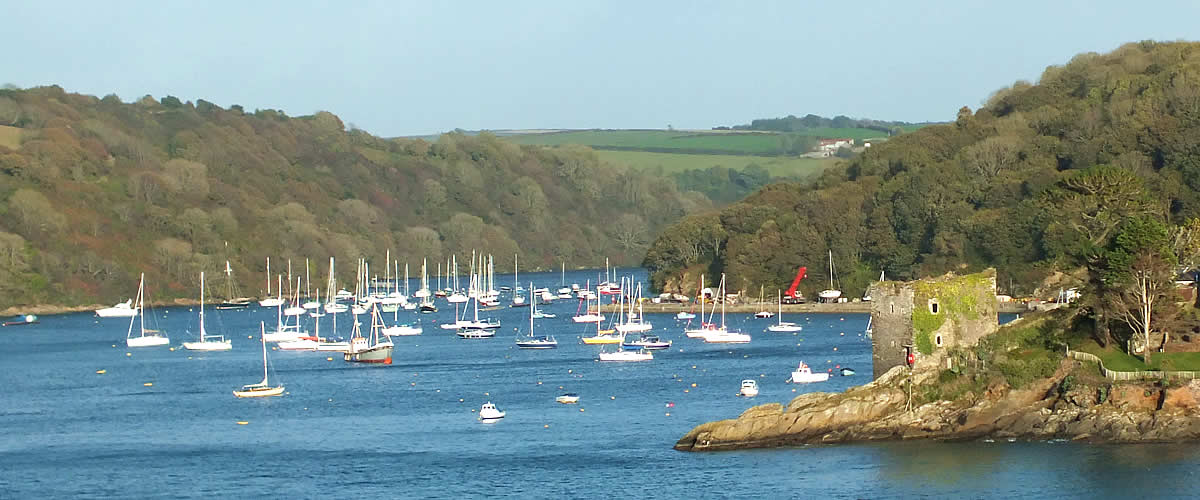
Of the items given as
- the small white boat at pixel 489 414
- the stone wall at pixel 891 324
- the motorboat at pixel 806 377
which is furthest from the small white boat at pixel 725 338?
the stone wall at pixel 891 324

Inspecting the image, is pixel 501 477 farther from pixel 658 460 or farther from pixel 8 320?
pixel 8 320

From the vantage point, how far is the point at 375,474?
180 ft

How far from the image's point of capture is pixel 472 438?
61.2 m

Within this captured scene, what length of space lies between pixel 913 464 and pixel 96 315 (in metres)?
107

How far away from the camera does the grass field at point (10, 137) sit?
178062 millimetres

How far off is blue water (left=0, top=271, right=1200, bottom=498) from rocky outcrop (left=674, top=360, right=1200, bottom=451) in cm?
82

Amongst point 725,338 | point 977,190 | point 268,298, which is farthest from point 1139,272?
point 268,298

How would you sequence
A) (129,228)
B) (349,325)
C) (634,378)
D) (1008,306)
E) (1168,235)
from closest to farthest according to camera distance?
(1168,235) → (634,378) → (1008,306) → (349,325) → (129,228)

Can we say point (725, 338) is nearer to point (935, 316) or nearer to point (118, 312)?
point (935, 316)

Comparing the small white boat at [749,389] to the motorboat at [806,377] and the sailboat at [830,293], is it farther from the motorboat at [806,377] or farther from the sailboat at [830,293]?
the sailboat at [830,293]

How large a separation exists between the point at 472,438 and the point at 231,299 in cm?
10279

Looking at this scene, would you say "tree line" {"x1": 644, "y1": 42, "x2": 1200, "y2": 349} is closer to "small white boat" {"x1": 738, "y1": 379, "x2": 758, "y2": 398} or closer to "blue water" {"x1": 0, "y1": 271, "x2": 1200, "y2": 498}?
"blue water" {"x1": 0, "y1": 271, "x2": 1200, "y2": 498}

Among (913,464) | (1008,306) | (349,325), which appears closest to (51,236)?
(349,325)

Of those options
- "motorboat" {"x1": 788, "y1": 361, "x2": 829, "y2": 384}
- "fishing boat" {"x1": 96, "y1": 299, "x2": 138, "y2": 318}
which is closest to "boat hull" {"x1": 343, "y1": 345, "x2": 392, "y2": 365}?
"motorboat" {"x1": 788, "y1": 361, "x2": 829, "y2": 384}
